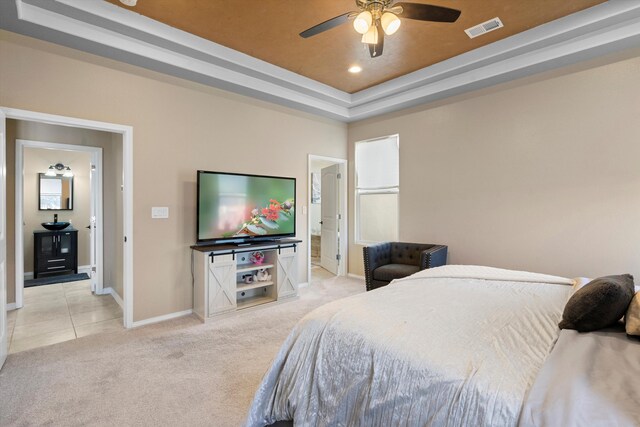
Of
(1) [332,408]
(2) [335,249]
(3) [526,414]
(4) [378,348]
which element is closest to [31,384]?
(1) [332,408]

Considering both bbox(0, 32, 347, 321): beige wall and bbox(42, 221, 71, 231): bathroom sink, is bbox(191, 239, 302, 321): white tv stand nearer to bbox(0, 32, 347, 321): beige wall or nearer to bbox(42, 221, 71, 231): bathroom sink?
bbox(0, 32, 347, 321): beige wall

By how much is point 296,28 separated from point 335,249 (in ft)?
12.2

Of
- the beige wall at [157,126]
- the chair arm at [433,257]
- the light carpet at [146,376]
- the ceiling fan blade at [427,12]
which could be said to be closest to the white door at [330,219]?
the beige wall at [157,126]

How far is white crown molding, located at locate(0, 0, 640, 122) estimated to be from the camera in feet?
8.56

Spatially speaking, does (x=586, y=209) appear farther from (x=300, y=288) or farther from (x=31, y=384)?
(x=31, y=384)

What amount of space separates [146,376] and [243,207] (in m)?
2.06

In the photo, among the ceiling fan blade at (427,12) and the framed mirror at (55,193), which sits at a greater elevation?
the ceiling fan blade at (427,12)

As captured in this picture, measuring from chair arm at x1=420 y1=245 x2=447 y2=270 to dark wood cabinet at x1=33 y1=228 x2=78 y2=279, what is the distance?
236 inches

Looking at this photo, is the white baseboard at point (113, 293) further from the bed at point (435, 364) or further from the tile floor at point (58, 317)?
the bed at point (435, 364)

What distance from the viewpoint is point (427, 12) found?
2191 mm

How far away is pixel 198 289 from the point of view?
142 inches

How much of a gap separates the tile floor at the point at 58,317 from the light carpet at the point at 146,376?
256 mm

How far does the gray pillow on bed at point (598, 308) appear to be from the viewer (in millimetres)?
1350

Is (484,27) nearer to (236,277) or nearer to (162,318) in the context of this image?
(236,277)
